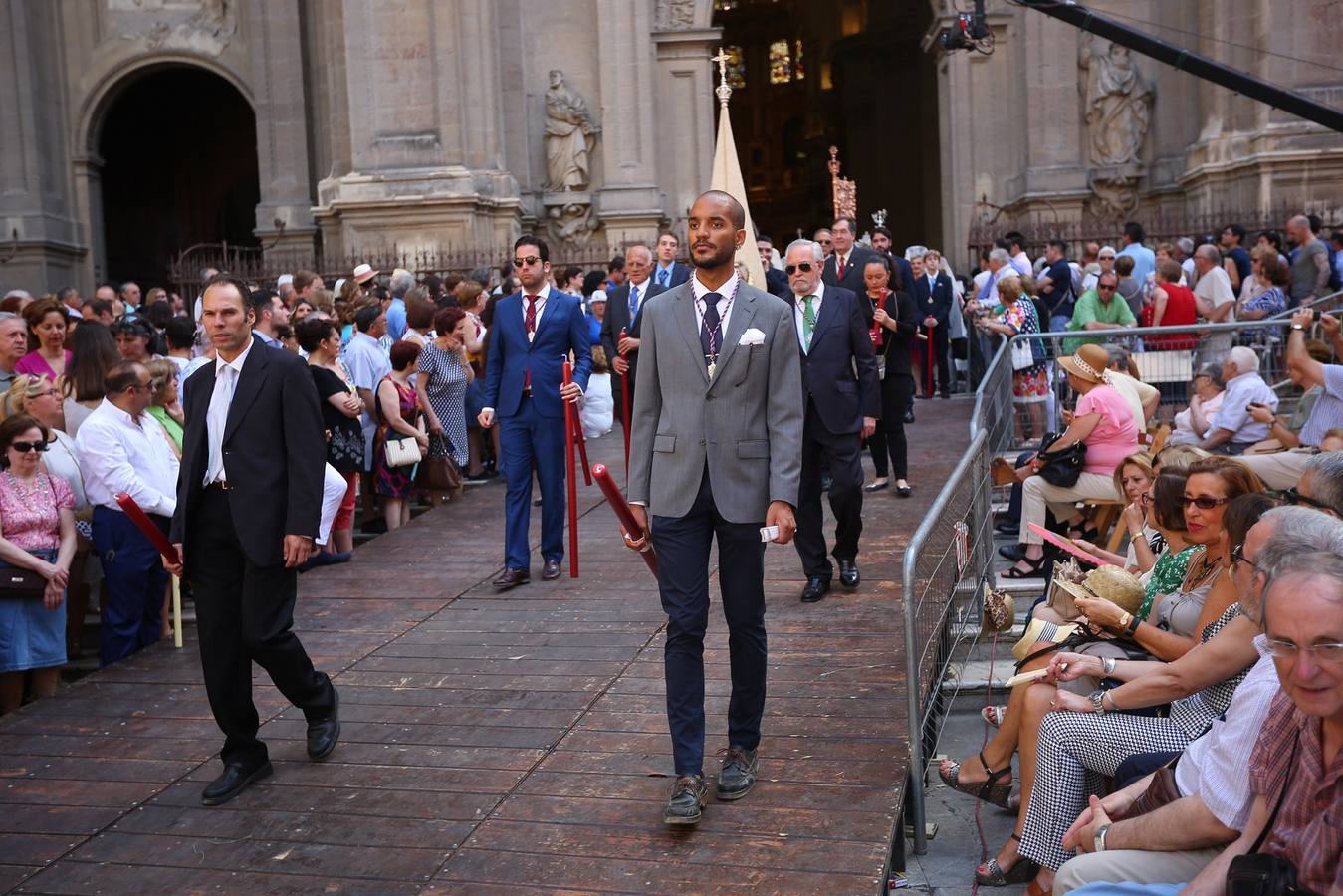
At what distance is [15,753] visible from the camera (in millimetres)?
7105

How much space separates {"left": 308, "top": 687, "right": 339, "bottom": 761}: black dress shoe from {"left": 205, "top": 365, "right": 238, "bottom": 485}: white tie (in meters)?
1.17

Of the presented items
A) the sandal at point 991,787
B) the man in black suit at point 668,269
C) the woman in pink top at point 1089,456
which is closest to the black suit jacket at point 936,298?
the man in black suit at point 668,269

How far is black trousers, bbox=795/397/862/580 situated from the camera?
8688 millimetres

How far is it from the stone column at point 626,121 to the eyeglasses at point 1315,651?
70.2 feet

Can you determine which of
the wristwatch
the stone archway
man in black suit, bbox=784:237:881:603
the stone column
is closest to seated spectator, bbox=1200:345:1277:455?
man in black suit, bbox=784:237:881:603

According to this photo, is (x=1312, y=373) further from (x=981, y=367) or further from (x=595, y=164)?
(x=595, y=164)

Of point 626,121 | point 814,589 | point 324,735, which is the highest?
point 626,121

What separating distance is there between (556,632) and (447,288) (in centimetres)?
787

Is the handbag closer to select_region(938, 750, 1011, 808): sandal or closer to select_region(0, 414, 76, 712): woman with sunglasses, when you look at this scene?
select_region(0, 414, 76, 712): woman with sunglasses

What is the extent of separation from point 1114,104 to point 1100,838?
21151 mm

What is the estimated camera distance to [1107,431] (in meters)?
9.94

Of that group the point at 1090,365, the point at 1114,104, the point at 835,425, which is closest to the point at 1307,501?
the point at 835,425

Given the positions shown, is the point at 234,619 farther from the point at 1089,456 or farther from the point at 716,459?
the point at 1089,456

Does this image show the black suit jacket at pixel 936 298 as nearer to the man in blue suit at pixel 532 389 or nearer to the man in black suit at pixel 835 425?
the man in black suit at pixel 835 425
